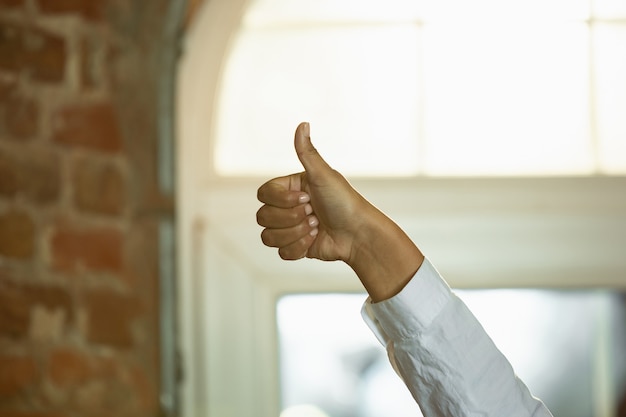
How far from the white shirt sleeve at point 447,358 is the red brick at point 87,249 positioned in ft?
2.85

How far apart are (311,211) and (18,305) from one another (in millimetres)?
691

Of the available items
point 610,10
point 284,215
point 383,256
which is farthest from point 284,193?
point 610,10

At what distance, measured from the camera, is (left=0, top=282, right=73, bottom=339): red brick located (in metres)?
1.61

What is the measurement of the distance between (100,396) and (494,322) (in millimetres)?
907

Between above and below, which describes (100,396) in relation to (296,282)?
below

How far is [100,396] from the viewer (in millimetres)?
1812

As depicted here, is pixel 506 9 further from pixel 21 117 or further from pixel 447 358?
pixel 447 358

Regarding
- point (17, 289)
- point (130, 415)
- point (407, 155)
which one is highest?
point (407, 155)

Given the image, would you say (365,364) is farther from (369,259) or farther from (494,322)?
(369,259)

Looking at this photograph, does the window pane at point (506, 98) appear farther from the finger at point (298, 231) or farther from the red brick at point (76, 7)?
the finger at point (298, 231)

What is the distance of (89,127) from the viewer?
182 cm

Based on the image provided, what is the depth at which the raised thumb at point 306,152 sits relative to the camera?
109cm

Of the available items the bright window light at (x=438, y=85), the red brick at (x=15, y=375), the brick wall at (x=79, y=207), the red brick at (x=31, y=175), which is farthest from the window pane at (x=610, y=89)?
the red brick at (x=15, y=375)

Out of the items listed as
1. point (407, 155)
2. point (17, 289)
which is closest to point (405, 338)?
point (17, 289)
